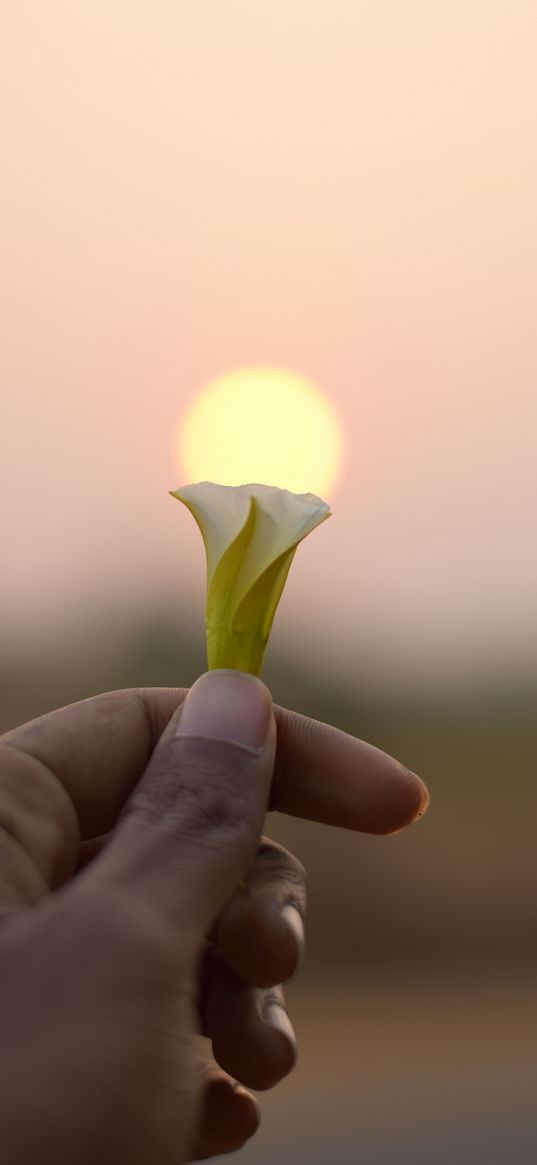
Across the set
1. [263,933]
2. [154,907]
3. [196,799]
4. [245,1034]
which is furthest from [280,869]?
[154,907]

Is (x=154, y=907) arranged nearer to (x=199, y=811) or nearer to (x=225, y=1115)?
(x=199, y=811)

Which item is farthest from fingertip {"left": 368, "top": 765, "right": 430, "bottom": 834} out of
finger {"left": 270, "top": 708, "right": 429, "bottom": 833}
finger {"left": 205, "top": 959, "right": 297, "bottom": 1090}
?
finger {"left": 205, "top": 959, "right": 297, "bottom": 1090}

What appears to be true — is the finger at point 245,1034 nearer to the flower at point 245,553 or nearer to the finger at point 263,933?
the finger at point 263,933

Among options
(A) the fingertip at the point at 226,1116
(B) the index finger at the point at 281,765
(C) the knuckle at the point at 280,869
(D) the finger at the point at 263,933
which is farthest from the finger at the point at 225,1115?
(B) the index finger at the point at 281,765

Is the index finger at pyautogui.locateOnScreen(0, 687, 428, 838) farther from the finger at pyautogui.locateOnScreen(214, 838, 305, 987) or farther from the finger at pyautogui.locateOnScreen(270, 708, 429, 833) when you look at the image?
the finger at pyautogui.locateOnScreen(214, 838, 305, 987)

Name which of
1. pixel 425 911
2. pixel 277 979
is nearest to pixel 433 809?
pixel 425 911
